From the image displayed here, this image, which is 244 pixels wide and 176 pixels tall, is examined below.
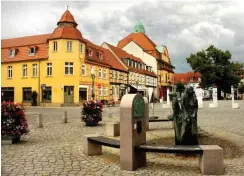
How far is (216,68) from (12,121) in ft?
196

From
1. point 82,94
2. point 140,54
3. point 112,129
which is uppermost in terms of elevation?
point 140,54

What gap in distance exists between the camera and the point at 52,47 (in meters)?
37.2

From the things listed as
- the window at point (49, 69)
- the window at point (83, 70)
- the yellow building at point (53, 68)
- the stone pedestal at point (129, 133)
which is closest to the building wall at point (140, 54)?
the yellow building at point (53, 68)

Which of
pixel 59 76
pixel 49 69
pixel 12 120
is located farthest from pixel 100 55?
pixel 12 120

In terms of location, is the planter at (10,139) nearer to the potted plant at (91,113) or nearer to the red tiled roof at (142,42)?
the potted plant at (91,113)

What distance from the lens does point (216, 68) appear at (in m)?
64.2

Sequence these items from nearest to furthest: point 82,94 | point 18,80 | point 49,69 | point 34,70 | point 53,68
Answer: point 53,68 → point 49,69 → point 82,94 → point 34,70 → point 18,80

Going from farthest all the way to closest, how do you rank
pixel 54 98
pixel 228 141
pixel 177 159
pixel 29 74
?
1. pixel 29 74
2. pixel 54 98
3. pixel 228 141
4. pixel 177 159

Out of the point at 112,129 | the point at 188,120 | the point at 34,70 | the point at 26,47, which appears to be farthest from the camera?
the point at 26,47

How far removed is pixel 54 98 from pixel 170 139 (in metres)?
29.0

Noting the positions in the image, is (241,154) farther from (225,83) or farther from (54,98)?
(225,83)

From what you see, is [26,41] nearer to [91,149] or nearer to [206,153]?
[91,149]

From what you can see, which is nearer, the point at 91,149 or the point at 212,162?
the point at 212,162

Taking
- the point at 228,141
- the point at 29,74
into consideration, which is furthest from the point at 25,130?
the point at 29,74
